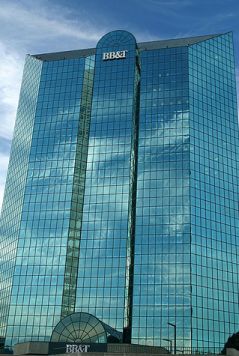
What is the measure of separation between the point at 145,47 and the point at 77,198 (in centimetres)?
4312

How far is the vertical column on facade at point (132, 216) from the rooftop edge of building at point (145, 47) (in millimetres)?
6572

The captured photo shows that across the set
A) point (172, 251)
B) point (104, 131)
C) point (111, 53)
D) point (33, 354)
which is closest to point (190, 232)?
point (172, 251)

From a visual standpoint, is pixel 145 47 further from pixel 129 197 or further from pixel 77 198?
pixel 77 198

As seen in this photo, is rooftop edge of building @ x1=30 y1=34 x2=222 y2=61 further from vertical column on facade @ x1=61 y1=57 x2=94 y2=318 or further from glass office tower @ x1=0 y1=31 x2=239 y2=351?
vertical column on facade @ x1=61 y1=57 x2=94 y2=318

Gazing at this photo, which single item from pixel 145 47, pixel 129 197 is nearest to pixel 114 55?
pixel 145 47

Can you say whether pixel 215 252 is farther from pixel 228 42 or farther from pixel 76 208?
pixel 228 42

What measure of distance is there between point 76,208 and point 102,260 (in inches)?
554

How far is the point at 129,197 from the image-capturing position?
11000 centimetres

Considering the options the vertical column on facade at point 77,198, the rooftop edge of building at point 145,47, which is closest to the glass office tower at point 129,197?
the vertical column on facade at point 77,198

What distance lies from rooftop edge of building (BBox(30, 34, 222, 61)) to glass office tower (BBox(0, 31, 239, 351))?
0.64 meters

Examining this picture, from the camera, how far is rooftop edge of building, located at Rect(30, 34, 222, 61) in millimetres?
127475

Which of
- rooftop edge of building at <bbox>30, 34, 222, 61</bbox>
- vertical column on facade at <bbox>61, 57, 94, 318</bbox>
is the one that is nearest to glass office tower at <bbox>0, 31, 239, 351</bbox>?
vertical column on facade at <bbox>61, 57, 94, 318</bbox>

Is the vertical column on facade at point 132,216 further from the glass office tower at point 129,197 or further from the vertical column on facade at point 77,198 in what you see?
the vertical column on facade at point 77,198

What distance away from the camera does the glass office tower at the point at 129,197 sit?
100m
